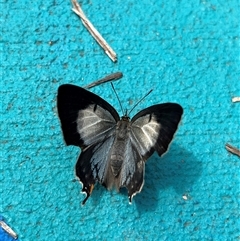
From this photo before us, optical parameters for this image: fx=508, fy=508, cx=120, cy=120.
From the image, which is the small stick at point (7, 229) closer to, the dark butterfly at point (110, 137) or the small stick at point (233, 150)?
the dark butterfly at point (110, 137)

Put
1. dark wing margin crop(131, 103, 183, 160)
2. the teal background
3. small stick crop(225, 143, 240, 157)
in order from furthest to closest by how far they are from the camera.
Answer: small stick crop(225, 143, 240, 157) → the teal background → dark wing margin crop(131, 103, 183, 160)

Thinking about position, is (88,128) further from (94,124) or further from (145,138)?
(145,138)

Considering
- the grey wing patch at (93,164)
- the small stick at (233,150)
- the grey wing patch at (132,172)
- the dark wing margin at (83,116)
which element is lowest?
the small stick at (233,150)

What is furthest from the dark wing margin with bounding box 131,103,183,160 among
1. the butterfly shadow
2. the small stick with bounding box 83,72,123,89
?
the small stick with bounding box 83,72,123,89

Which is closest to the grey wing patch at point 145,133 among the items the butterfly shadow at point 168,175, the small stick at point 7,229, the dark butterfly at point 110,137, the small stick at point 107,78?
the dark butterfly at point 110,137

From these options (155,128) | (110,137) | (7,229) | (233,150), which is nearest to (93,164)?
(110,137)

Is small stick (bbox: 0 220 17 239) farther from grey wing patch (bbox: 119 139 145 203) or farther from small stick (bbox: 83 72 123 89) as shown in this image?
small stick (bbox: 83 72 123 89)
